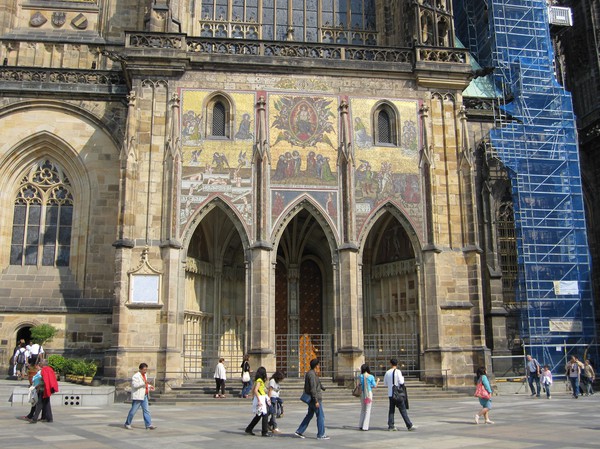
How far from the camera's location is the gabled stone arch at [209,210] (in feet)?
70.0

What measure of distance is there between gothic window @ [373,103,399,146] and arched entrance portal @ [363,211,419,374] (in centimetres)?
263

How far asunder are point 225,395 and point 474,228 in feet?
32.7

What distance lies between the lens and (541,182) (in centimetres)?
2669

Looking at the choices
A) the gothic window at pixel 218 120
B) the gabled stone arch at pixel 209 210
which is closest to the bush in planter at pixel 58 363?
the gabled stone arch at pixel 209 210

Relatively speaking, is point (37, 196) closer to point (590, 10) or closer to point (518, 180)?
point (518, 180)

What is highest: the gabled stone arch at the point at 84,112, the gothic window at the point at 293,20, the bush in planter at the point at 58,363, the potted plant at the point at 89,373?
the gothic window at the point at 293,20

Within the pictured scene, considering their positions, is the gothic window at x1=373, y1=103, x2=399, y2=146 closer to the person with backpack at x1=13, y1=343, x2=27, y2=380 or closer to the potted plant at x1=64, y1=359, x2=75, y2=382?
the potted plant at x1=64, y1=359, x2=75, y2=382

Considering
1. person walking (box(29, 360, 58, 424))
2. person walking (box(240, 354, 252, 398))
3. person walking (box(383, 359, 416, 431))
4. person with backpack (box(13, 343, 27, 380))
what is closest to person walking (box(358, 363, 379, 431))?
person walking (box(383, 359, 416, 431))

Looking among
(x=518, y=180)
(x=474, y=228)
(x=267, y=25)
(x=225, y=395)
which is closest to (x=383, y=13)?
(x=267, y=25)

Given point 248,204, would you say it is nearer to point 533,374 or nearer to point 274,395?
point 274,395

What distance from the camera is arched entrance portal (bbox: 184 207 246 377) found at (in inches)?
878

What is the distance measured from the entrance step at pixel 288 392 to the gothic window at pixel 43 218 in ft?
24.8

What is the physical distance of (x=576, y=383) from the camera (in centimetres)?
2003

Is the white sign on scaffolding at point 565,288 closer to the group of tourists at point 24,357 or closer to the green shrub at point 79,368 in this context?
the green shrub at point 79,368
